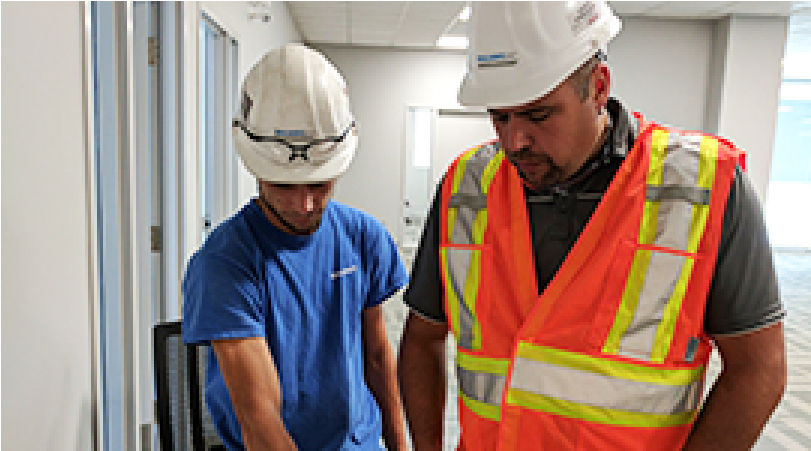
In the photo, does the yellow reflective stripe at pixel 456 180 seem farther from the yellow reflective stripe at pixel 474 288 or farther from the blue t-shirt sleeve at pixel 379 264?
the blue t-shirt sleeve at pixel 379 264

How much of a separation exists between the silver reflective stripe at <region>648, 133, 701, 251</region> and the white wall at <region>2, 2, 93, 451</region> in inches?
46.3

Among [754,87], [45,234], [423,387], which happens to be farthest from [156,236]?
[754,87]

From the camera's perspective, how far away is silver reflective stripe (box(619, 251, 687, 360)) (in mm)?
890

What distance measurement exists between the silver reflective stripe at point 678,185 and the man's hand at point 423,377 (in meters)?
0.42

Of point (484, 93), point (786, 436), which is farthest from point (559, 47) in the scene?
point (786, 436)

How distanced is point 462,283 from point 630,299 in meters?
0.27

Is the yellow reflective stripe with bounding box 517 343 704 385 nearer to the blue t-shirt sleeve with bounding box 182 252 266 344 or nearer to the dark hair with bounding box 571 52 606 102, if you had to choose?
the dark hair with bounding box 571 52 606 102

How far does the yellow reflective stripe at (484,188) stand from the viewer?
1.05 m

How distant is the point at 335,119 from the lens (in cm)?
118

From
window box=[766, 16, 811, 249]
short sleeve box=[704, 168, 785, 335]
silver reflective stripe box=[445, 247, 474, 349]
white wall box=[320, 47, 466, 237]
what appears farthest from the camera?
window box=[766, 16, 811, 249]

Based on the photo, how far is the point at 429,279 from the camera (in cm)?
112

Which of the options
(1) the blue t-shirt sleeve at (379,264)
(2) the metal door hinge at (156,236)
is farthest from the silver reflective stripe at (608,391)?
(2) the metal door hinge at (156,236)

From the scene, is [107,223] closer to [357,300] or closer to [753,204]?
[357,300]

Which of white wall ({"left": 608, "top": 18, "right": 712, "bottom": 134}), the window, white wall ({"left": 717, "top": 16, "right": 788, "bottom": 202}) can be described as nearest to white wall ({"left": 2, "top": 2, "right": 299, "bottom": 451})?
white wall ({"left": 608, "top": 18, "right": 712, "bottom": 134})
